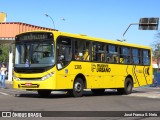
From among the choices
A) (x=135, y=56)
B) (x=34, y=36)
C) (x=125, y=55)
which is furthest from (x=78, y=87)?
(x=135, y=56)

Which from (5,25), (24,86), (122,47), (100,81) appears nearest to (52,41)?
(24,86)

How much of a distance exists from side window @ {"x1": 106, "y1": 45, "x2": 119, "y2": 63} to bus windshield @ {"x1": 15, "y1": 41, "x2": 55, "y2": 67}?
4805 millimetres

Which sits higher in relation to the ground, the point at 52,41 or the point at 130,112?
the point at 52,41

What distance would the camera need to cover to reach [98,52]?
76.4 feet

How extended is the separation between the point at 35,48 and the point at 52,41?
0.97 meters

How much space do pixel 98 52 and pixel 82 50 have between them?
62.2 inches

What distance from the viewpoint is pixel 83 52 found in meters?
22.0

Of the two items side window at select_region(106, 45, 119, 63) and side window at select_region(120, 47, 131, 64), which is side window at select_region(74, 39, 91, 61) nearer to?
side window at select_region(106, 45, 119, 63)

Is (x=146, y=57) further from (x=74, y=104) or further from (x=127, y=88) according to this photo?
(x=74, y=104)

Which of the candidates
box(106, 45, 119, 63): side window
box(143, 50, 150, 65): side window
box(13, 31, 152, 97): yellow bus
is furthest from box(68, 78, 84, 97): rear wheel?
box(143, 50, 150, 65): side window

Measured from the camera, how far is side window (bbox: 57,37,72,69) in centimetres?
2025

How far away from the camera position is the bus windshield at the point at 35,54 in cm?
2005

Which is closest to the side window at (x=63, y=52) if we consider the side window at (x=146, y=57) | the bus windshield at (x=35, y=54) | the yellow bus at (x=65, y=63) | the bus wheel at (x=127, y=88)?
the yellow bus at (x=65, y=63)

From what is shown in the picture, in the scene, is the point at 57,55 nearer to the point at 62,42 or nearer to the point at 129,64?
the point at 62,42
